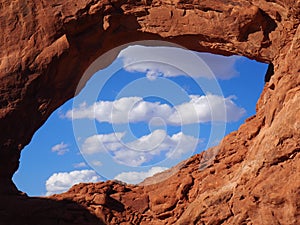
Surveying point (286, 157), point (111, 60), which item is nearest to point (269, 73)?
point (286, 157)

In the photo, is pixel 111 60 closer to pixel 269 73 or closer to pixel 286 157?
pixel 269 73

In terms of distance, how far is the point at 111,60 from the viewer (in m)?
12.7

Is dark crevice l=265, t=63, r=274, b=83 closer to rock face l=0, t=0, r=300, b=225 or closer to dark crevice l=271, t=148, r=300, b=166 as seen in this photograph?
rock face l=0, t=0, r=300, b=225

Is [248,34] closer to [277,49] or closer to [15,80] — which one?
[277,49]

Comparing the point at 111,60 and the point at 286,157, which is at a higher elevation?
the point at 111,60

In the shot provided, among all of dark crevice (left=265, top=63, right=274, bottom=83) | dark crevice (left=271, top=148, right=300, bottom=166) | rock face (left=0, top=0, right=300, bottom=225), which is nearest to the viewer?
dark crevice (left=271, top=148, right=300, bottom=166)

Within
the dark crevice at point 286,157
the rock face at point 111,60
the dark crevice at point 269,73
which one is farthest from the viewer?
the dark crevice at point 269,73

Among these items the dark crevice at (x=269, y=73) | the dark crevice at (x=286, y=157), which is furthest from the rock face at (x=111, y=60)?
the dark crevice at (x=286, y=157)

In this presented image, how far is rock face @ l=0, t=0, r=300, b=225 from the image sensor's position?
1029 centimetres

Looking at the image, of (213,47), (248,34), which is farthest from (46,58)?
(248,34)

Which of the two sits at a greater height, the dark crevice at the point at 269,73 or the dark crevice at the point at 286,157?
the dark crevice at the point at 269,73

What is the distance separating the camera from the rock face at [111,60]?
1029 cm

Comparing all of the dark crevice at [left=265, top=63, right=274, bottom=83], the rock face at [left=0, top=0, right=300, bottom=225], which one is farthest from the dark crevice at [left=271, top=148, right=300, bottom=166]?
the dark crevice at [left=265, top=63, right=274, bottom=83]

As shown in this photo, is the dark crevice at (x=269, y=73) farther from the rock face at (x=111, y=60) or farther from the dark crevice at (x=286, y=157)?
the dark crevice at (x=286, y=157)
